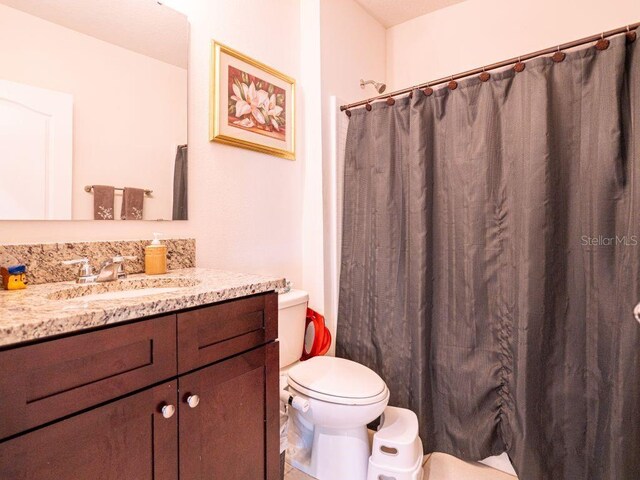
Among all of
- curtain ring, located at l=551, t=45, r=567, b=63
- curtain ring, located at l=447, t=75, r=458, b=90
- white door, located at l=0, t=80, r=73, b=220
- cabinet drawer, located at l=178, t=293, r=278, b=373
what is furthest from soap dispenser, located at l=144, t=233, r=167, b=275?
curtain ring, located at l=551, t=45, r=567, b=63

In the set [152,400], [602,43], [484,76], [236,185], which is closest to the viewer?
[152,400]

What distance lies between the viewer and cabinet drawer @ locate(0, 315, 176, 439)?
578mm

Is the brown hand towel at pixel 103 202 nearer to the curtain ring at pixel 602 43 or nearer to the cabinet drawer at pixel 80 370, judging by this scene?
the cabinet drawer at pixel 80 370

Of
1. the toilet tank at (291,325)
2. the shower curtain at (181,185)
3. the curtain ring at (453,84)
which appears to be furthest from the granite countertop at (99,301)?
the curtain ring at (453,84)

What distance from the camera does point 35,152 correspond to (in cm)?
104

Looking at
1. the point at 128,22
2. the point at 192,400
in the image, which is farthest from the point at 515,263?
the point at 128,22

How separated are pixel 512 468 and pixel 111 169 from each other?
2124 millimetres

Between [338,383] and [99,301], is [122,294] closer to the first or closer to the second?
[99,301]

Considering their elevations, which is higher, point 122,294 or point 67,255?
point 67,255

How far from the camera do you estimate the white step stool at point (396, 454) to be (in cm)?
135

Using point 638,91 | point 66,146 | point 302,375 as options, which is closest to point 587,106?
point 638,91

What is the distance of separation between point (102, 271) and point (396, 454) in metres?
1.30

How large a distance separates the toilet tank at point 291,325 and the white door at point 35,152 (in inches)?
34.7

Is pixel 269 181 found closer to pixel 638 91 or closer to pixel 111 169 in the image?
pixel 111 169
